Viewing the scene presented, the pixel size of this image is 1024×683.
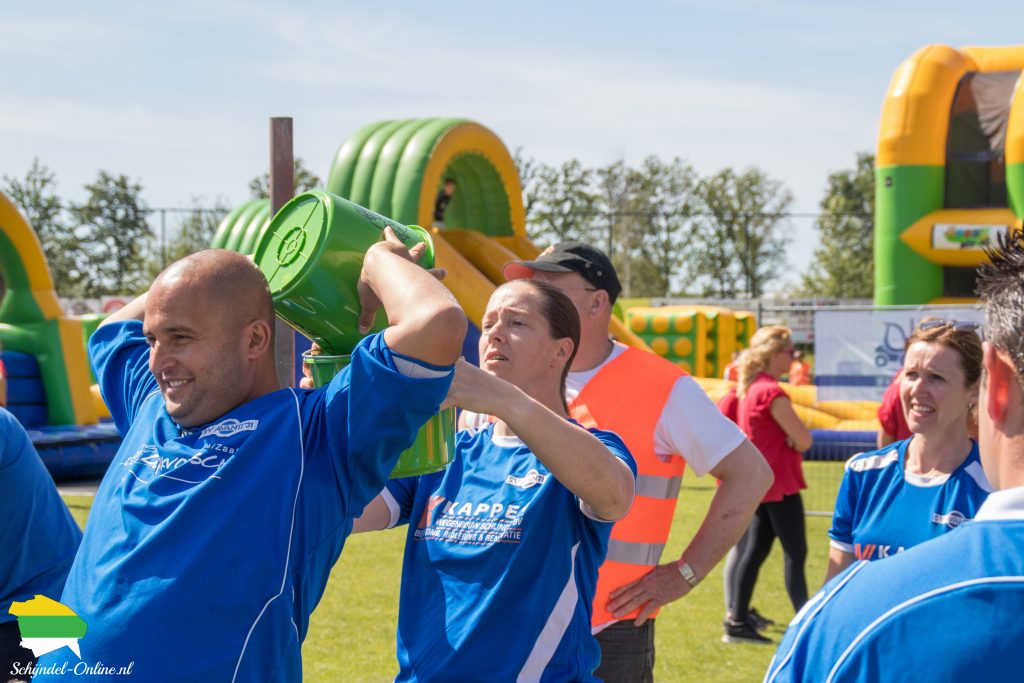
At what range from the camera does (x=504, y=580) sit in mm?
2434

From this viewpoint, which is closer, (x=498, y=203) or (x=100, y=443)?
(x=100, y=443)

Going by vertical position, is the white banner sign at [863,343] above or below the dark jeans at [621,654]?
below

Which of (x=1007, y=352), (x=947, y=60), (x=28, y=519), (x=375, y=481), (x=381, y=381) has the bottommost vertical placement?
(x=28, y=519)

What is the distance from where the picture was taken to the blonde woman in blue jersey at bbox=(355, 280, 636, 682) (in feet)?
7.59

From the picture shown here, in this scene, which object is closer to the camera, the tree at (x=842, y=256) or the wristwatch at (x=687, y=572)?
the wristwatch at (x=687, y=572)

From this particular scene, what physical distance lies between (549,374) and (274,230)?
2.62 ft

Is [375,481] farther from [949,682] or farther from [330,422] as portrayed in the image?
[949,682]

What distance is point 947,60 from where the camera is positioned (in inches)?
707

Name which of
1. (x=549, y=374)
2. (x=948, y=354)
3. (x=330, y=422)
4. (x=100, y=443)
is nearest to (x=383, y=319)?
(x=330, y=422)

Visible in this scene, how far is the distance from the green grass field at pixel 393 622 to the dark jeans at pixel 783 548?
31cm

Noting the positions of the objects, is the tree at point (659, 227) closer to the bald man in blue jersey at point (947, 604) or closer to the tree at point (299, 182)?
the tree at point (299, 182)

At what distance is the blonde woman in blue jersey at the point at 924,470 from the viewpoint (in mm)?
3312

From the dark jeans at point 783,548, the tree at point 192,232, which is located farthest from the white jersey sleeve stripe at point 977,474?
the tree at point 192,232

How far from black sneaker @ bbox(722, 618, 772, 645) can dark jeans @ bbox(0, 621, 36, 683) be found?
4417mm
